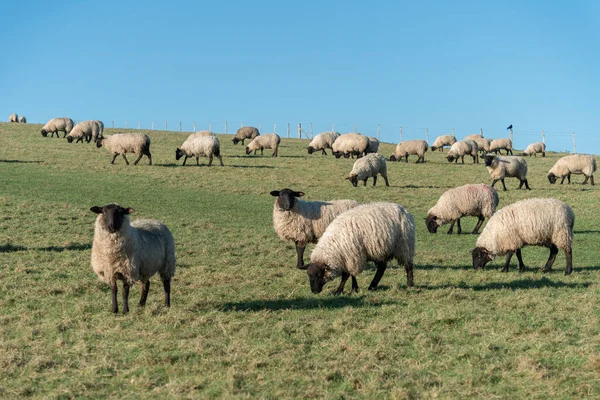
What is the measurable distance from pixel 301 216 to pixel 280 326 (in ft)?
19.5

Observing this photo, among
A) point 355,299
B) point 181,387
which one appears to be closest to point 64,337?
point 181,387

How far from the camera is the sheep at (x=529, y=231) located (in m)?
→ 13.5

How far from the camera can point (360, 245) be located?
11.2m

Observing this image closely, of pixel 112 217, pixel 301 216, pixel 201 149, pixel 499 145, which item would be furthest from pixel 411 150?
pixel 112 217

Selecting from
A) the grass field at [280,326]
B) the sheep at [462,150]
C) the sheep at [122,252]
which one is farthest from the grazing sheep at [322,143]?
the sheep at [122,252]

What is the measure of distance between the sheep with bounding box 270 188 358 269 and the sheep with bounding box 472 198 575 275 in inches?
120

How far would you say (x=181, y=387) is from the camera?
680 cm

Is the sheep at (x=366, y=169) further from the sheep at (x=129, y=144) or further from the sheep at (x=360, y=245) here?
the sheep at (x=360, y=245)

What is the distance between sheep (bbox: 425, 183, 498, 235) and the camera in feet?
66.7

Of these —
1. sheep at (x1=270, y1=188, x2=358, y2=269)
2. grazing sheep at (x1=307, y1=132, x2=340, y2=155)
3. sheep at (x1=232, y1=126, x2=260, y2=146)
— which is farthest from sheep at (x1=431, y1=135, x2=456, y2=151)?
sheep at (x1=270, y1=188, x2=358, y2=269)

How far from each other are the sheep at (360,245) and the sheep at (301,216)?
2.93 m

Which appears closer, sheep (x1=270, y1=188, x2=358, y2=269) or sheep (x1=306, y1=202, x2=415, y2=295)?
sheep (x1=306, y1=202, x2=415, y2=295)

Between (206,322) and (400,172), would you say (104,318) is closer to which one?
(206,322)

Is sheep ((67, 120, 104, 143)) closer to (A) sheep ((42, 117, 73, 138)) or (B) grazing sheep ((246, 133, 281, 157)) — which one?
(A) sheep ((42, 117, 73, 138))
